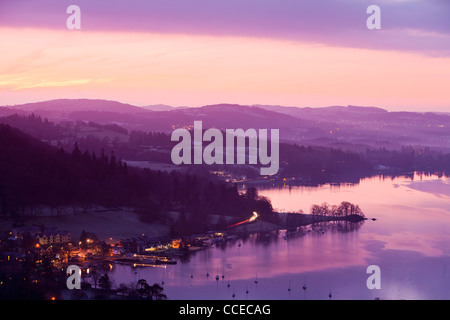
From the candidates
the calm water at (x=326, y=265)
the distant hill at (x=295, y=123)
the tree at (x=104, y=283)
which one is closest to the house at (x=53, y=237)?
the calm water at (x=326, y=265)

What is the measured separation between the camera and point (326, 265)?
12391mm

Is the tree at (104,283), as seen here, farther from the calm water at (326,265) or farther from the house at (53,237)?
the house at (53,237)

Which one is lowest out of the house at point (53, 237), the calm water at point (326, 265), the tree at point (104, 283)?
the calm water at point (326, 265)

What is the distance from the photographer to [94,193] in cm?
1647

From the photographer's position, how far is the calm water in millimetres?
10586

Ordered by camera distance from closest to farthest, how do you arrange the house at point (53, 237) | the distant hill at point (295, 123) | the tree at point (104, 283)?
1. the tree at point (104, 283)
2. the house at point (53, 237)
3. the distant hill at point (295, 123)

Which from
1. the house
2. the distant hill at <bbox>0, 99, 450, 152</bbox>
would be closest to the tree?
the house

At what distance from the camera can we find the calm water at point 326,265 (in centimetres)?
1059

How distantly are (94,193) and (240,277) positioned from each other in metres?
6.07

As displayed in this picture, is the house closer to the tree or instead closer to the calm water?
the calm water

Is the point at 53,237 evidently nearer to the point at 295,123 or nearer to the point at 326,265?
the point at 326,265

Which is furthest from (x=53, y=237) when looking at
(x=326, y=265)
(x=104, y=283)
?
(x=326, y=265)

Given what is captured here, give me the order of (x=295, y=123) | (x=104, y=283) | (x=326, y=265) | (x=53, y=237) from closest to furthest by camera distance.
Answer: (x=104, y=283), (x=326, y=265), (x=53, y=237), (x=295, y=123)
